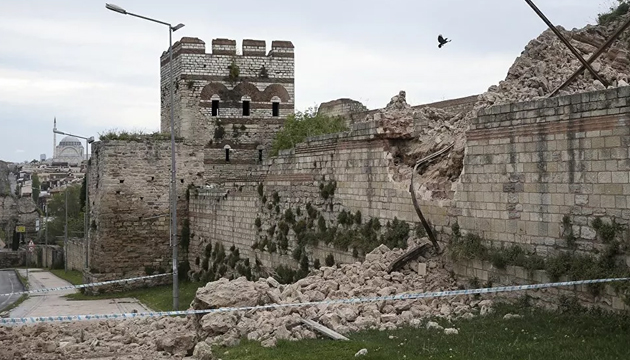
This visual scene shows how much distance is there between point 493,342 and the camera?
978cm

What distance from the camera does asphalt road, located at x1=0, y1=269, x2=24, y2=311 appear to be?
92.8 ft

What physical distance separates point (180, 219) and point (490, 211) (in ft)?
61.6

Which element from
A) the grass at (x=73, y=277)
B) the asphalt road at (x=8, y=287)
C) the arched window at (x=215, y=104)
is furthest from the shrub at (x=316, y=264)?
the grass at (x=73, y=277)

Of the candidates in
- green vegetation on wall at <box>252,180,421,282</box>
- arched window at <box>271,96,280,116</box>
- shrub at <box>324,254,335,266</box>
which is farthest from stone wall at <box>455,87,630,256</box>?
arched window at <box>271,96,280,116</box>

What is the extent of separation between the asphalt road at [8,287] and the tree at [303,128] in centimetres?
1265

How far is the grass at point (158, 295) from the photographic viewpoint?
24.5 metres

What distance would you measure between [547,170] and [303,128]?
1082 inches

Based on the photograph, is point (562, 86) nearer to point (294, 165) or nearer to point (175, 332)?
point (175, 332)

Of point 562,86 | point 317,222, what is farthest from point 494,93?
point 317,222

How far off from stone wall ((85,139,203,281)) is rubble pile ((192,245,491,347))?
15936mm

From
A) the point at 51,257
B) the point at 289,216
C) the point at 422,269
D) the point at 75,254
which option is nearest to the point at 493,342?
the point at 422,269

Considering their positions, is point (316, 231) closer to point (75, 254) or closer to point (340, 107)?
point (340, 107)

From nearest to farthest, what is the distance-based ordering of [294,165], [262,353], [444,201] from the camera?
[262,353], [444,201], [294,165]

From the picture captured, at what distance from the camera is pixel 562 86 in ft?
43.2
